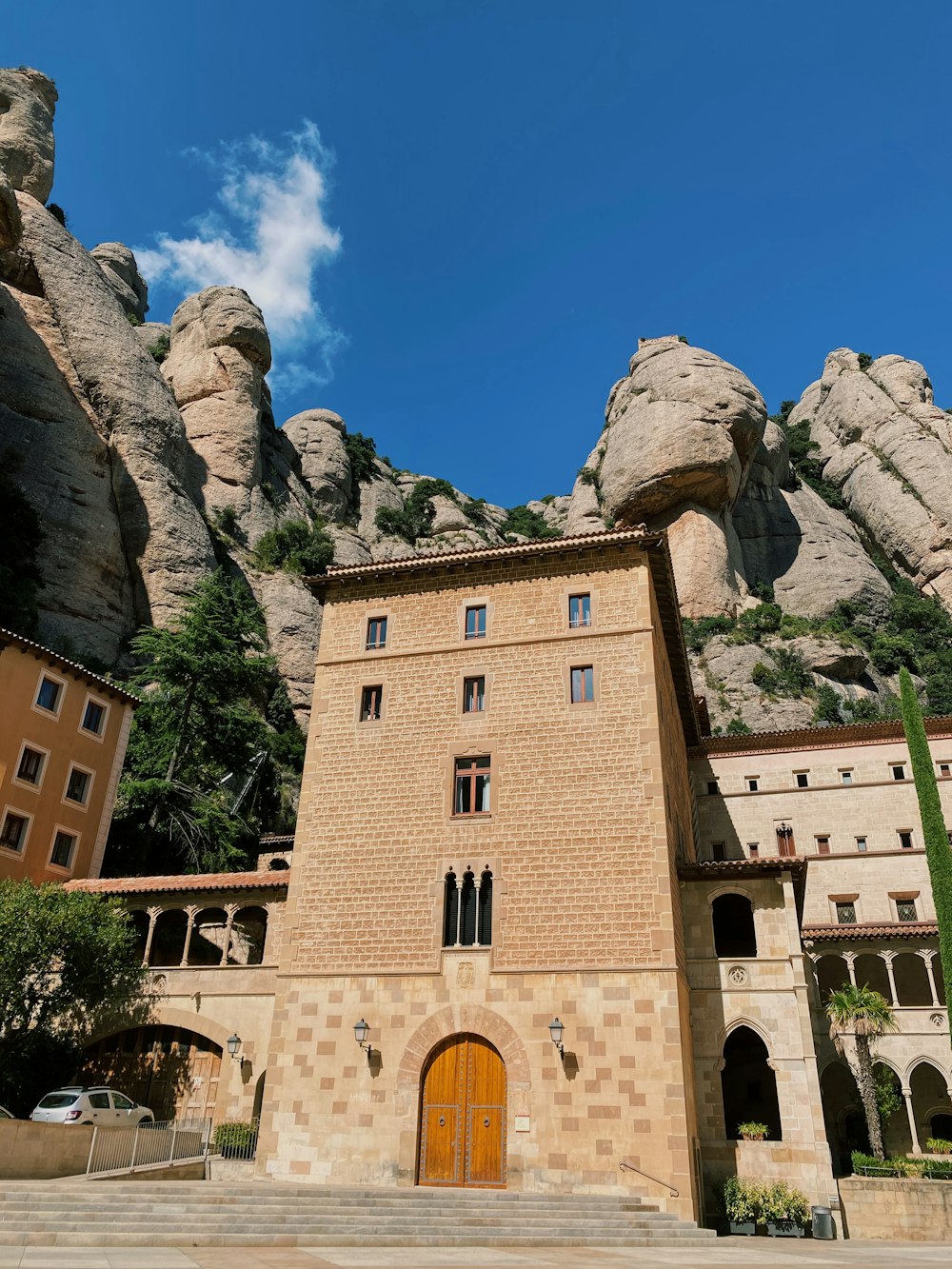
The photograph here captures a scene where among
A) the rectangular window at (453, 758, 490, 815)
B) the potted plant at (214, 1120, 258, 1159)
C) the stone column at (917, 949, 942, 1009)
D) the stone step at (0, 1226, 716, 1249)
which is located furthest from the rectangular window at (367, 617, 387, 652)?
the stone column at (917, 949, 942, 1009)

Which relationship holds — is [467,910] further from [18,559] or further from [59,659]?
[18,559]

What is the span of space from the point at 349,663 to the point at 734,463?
55.0 meters

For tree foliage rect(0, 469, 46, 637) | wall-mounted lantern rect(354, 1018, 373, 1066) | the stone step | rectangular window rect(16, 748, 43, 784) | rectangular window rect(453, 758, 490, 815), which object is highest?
tree foliage rect(0, 469, 46, 637)

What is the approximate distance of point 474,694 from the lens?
2392 cm

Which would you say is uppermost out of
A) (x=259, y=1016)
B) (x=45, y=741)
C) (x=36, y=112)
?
(x=36, y=112)

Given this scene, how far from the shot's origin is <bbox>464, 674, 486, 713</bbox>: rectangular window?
23688mm

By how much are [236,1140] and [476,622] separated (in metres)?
13.9

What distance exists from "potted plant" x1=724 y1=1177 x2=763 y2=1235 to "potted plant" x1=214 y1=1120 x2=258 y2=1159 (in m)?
10.5

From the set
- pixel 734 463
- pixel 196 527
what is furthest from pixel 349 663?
pixel 734 463

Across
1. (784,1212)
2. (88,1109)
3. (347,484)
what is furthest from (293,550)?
(784,1212)

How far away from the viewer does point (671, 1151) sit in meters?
17.8

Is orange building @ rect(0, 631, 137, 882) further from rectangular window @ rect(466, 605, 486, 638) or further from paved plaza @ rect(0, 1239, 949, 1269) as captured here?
paved plaza @ rect(0, 1239, 949, 1269)

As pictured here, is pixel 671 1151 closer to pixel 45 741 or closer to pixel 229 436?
pixel 45 741

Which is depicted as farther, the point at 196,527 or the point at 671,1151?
the point at 196,527
